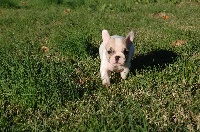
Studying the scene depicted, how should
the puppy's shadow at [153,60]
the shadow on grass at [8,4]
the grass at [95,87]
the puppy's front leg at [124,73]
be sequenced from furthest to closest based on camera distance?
1. the shadow on grass at [8,4]
2. the puppy's shadow at [153,60]
3. the puppy's front leg at [124,73]
4. the grass at [95,87]

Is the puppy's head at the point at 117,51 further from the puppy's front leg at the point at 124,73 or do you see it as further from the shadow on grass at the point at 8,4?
the shadow on grass at the point at 8,4

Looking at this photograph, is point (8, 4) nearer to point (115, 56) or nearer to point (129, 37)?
point (129, 37)

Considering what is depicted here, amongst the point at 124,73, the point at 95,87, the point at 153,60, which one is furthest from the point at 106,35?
the point at 153,60

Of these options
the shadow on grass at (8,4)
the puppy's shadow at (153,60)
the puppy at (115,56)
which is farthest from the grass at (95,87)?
the shadow on grass at (8,4)

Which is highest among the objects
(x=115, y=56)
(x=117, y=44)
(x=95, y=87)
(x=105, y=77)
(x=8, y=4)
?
(x=117, y=44)

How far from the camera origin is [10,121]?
183 inches

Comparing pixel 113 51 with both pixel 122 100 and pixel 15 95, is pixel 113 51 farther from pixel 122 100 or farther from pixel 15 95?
→ pixel 15 95

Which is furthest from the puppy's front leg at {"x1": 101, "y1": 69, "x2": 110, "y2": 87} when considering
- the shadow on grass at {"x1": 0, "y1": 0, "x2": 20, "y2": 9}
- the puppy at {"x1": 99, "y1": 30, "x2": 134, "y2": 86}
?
the shadow on grass at {"x1": 0, "y1": 0, "x2": 20, "y2": 9}

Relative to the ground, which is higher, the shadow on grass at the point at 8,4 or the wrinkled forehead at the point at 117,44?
the wrinkled forehead at the point at 117,44

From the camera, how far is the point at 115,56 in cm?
558

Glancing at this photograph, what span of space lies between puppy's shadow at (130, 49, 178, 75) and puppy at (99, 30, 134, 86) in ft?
1.69

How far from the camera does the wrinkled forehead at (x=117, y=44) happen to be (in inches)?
223

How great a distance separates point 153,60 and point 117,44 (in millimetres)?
1124

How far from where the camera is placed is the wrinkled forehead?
565 centimetres
